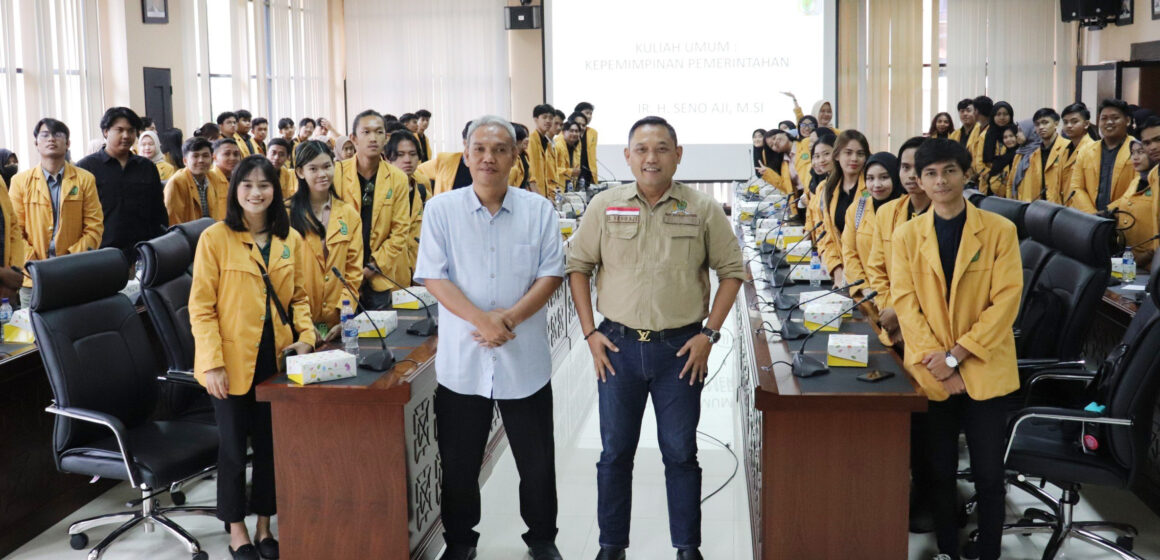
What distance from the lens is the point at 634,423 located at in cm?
284

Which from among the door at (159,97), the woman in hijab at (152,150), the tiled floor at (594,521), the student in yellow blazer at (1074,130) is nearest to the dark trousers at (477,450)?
the tiled floor at (594,521)

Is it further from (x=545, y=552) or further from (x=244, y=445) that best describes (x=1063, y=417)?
(x=244, y=445)

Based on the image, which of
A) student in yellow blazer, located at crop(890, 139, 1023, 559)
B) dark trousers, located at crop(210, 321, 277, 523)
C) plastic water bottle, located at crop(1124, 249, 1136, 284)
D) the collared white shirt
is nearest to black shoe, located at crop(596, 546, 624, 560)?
the collared white shirt

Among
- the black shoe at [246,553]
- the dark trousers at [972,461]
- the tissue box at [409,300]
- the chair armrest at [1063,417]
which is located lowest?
the black shoe at [246,553]

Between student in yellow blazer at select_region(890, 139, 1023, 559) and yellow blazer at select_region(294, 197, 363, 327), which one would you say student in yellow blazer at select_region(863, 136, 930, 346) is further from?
yellow blazer at select_region(294, 197, 363, 327)

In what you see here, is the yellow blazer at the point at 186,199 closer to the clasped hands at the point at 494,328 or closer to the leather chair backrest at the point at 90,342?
the leather chair backrest at the point at 90,342

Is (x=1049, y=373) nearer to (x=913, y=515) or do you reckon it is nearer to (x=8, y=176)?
(x=913, y=515)

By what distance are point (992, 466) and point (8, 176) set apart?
601 centimetres

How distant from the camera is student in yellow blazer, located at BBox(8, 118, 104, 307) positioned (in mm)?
4816

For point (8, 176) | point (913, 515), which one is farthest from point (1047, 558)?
point (8, 176)

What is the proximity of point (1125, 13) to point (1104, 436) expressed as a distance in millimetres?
10030

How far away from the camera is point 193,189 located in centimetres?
554

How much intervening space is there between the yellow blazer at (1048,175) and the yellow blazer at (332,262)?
4961 millimetres

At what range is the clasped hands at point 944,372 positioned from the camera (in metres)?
2.76
